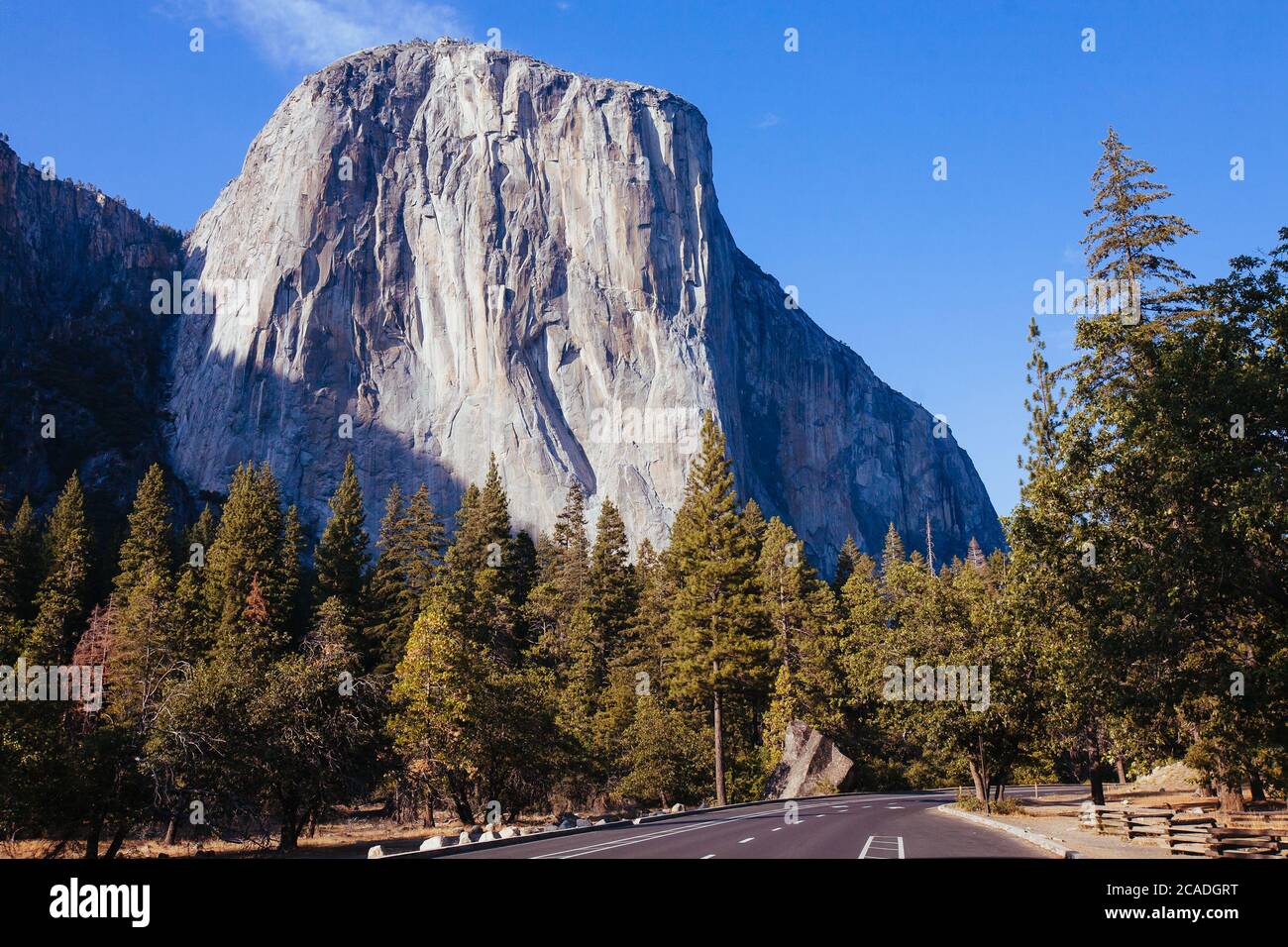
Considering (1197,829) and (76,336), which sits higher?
(76,336)

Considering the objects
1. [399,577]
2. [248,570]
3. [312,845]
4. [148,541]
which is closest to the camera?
[312,845]

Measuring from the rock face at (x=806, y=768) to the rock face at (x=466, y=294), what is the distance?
61938 millimetres

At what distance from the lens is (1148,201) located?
31.2 m

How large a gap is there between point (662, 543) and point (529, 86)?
2564 inches

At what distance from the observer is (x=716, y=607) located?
44.8 metres

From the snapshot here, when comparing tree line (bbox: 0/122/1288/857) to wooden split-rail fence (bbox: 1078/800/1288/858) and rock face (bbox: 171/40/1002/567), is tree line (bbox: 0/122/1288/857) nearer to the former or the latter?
wooden split-rail fence (bbox: 1078/800/1288/858)

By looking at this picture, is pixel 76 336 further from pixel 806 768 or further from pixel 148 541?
pixel 806 768

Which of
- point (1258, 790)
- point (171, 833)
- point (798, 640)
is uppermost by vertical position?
point (798, 640)

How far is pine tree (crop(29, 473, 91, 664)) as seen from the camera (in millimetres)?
51866

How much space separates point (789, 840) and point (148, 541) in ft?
173

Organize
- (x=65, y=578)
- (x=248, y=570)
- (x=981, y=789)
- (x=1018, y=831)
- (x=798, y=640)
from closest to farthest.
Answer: (x=1018, y=831) < (x=981, y=789) < (x=248, y=570) < (x=65, y=578) < (x=798, y=640)

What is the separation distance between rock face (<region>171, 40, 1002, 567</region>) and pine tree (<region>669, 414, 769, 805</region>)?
201 ft

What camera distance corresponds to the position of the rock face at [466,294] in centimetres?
11500

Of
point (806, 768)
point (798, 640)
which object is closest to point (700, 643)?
point (806, 768)
